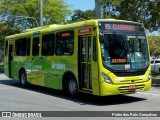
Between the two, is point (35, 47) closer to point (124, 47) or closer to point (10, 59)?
point (10, 59)

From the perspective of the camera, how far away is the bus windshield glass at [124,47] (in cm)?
1191

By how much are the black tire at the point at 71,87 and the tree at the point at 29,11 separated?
97.3 feet

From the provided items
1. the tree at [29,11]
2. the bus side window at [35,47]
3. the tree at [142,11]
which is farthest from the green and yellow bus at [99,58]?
the tree at [29,11]

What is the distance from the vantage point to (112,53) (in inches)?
471

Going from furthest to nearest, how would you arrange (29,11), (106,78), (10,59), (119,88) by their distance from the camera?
(29,11)
(10,59)
(119,88)
(106,78)

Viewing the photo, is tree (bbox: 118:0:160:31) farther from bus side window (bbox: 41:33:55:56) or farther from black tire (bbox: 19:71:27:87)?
bus side window (bbox: 41:33:55:56)

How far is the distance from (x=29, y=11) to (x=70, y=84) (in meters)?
31.0

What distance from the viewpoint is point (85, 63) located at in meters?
12.7

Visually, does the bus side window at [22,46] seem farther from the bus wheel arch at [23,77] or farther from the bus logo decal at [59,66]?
the bus logo decal at [59,66]

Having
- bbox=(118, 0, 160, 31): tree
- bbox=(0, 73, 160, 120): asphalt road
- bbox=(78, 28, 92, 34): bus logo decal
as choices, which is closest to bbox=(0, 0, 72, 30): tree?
bbox=(118, 0, 160, 31): tree

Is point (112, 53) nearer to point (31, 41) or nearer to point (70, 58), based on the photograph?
point (70, 58)

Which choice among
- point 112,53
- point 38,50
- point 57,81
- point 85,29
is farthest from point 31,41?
point 112,53

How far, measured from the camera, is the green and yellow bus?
38.8ft

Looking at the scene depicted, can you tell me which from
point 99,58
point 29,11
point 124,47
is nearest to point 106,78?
point 99,58
